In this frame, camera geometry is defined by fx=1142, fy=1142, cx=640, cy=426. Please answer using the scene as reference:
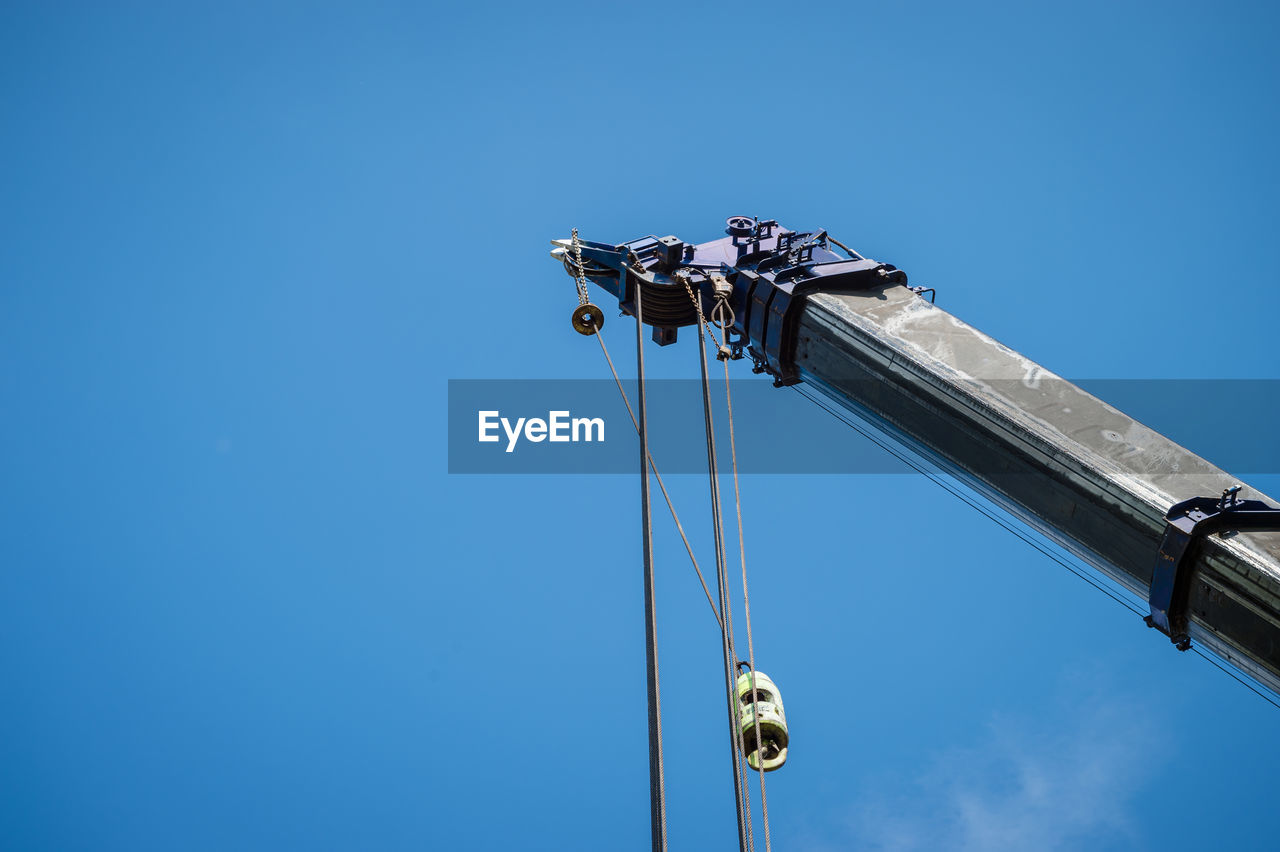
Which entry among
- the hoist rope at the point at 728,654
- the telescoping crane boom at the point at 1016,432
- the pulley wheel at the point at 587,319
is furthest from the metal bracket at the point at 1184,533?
the pulley wheel at the point at 587,319

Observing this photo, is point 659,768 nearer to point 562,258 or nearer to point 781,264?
point 781,264

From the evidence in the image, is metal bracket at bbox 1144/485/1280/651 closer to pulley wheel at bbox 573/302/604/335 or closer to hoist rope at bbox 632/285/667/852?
hoist rope at bbox 632/285/667/852

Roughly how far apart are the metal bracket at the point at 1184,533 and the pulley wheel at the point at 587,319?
28.9ft

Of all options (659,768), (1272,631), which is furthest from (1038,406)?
A: (659,768)

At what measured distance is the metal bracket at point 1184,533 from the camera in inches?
426

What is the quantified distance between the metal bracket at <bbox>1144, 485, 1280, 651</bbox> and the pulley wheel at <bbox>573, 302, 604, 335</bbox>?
8.80 metres

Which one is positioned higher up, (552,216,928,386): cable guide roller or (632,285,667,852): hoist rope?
(552,216,928,386): cable guide roller

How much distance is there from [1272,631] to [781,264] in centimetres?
883

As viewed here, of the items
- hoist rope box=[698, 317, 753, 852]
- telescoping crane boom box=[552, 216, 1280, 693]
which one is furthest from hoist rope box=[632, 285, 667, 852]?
telescoping crane boom box=[552, 216, 1280, 693]

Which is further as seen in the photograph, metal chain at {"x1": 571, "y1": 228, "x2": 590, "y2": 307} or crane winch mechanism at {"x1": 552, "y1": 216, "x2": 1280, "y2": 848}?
metal chain at {"x1": 571, "y1": 228, "x2": 590, "y2": 307}

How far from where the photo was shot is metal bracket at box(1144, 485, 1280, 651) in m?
10.8

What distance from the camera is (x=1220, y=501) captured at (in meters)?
10.9

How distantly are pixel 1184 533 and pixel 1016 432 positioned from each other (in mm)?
2290

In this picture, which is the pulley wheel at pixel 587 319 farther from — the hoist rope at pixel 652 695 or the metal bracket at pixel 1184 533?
the metal bracket at pixel 1184 533
